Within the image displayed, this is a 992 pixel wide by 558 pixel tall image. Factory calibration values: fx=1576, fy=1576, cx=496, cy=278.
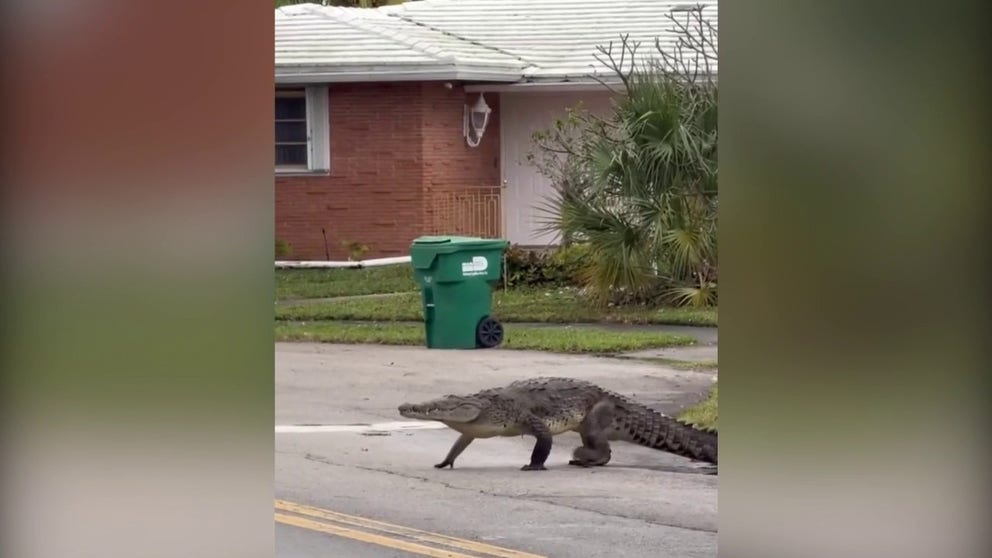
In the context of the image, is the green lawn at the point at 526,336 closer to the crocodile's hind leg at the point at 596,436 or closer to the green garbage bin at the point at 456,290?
the green garbage bin at the point at 456,290

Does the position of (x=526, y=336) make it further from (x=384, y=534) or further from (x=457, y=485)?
(x=384, y=534)

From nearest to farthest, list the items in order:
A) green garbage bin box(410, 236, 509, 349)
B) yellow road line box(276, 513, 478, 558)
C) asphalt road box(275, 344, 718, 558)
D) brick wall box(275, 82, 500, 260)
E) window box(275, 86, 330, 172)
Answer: yellow road line box(276, 513, 478, 558), asphalt road box(275, 344, 718, 558), green garbage bin box(410, 236, 509, 349), brick wall box(275, 82, 500, 260), window box(275, 86, 330, 172)

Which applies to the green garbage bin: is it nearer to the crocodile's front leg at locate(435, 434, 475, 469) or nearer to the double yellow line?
the crocodile's front leg at locate(435, 434, 475, 469)

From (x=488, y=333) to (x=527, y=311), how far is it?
2.51 metres

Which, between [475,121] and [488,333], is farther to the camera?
[475,121]

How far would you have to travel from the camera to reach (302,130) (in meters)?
22.8

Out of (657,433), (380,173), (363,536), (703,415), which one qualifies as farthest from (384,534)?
(380,173)

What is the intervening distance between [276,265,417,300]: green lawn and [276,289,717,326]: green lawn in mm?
807

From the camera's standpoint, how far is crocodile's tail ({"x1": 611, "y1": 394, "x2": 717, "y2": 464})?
361 inches

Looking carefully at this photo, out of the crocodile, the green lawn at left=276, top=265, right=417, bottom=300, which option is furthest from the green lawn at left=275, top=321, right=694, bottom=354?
the crocodile

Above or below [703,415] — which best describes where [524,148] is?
above
